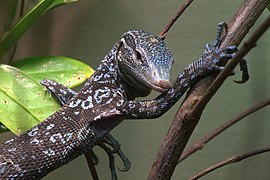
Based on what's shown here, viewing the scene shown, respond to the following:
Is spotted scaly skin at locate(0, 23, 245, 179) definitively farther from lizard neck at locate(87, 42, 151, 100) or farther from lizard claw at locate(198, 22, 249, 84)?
lizard claw at locate(198, 22, 249, 84)

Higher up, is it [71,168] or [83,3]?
[83,3]

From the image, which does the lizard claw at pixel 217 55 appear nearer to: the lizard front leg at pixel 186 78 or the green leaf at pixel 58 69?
the lizard front leg at pixel 186 78

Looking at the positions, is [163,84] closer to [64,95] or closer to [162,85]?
[162,85]

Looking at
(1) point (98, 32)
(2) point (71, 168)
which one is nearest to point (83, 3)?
(1) point (98, 32)

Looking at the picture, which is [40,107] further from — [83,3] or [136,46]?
[83,3]

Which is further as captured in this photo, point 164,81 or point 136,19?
point 136,19

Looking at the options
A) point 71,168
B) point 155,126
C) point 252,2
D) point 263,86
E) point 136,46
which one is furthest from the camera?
point 71,168

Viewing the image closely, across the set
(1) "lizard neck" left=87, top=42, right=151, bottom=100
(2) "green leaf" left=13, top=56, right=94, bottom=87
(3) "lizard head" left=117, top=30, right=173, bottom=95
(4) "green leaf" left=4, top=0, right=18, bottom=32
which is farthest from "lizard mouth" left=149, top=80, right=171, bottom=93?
(4) "green leaf" left=4, top=0, right=18, bottom=32

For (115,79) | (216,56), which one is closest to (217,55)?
(216,56)
